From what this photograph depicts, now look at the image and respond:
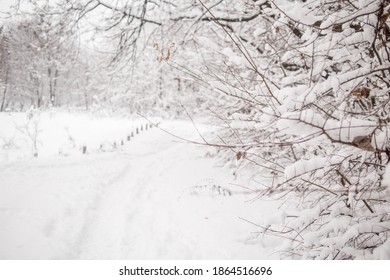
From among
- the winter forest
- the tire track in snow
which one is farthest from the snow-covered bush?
the tire track in snow

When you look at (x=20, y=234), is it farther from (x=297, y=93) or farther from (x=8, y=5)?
(x=297, y=93)

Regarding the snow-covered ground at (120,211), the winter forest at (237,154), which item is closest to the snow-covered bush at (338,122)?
the winter forest at (237,154)

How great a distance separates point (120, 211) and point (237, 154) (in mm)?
4440

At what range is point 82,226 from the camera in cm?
444

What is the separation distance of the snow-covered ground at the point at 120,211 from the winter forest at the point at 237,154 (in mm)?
30

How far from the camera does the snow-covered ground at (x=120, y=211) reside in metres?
3.75

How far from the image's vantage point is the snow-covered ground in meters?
3.75

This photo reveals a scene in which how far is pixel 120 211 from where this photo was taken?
17.0 ft

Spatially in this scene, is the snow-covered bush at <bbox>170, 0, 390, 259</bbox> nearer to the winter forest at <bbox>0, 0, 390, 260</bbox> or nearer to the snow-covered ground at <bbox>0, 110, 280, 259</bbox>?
the winter forest at <bbox>0, 0, 390, 260</bbox>

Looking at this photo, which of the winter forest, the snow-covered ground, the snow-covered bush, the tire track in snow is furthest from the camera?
the tire track in snow

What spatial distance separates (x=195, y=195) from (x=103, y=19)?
3914 millimetres

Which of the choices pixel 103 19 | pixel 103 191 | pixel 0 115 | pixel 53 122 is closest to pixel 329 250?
pixel 103 19

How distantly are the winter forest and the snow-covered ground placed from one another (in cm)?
3

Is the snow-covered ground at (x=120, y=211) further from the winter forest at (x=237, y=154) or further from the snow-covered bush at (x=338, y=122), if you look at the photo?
the snow-covered bush at (x=338, y=122)
